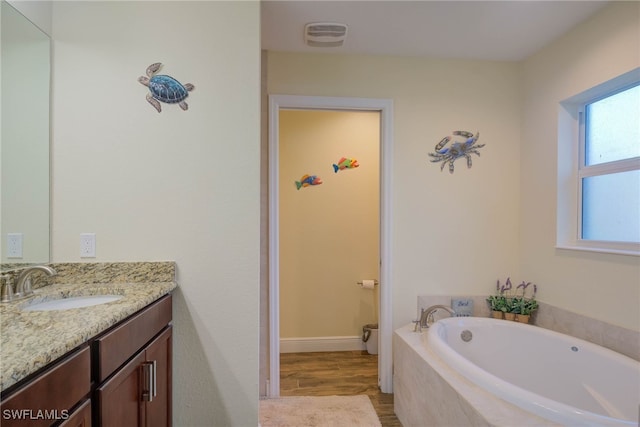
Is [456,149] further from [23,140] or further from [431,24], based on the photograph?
[23,140]

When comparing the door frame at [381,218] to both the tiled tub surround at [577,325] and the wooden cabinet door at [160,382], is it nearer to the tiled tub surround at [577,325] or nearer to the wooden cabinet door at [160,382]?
the tiled tub surround at [577,325]

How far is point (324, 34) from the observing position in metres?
2.07

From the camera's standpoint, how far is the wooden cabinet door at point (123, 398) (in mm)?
1009

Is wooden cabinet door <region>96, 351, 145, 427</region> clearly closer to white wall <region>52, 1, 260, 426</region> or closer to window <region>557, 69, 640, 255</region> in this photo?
white wall <region>52, 1, 260, 426</region>

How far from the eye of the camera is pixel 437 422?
1.51m

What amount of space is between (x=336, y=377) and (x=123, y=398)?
5.90ft

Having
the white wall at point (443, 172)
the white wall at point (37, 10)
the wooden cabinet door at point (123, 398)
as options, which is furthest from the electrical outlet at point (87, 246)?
the white wall at point (443, 172)

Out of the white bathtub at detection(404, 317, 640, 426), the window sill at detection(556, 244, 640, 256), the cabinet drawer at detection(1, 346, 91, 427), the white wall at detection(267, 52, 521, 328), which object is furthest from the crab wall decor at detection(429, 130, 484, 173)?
the cabinet drawer at detection(1, 346, 91, 427)

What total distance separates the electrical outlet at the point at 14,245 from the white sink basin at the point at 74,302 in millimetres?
245

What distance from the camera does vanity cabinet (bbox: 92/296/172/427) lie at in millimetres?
1011

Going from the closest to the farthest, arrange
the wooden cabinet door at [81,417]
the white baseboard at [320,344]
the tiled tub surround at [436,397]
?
the wooden cabinet door at [81,417]
the tiled tub surround at [436,397]
the white baseboard at [320,344]

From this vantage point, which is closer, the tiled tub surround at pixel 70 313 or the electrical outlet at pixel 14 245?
the tiled tub surround at pixel 70 313

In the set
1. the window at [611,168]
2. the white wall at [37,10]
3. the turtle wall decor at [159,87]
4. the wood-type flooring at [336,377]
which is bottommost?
the wood-type flooring at [336,377]

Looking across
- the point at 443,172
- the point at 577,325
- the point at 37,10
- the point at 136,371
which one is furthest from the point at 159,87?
the point at 577,325
